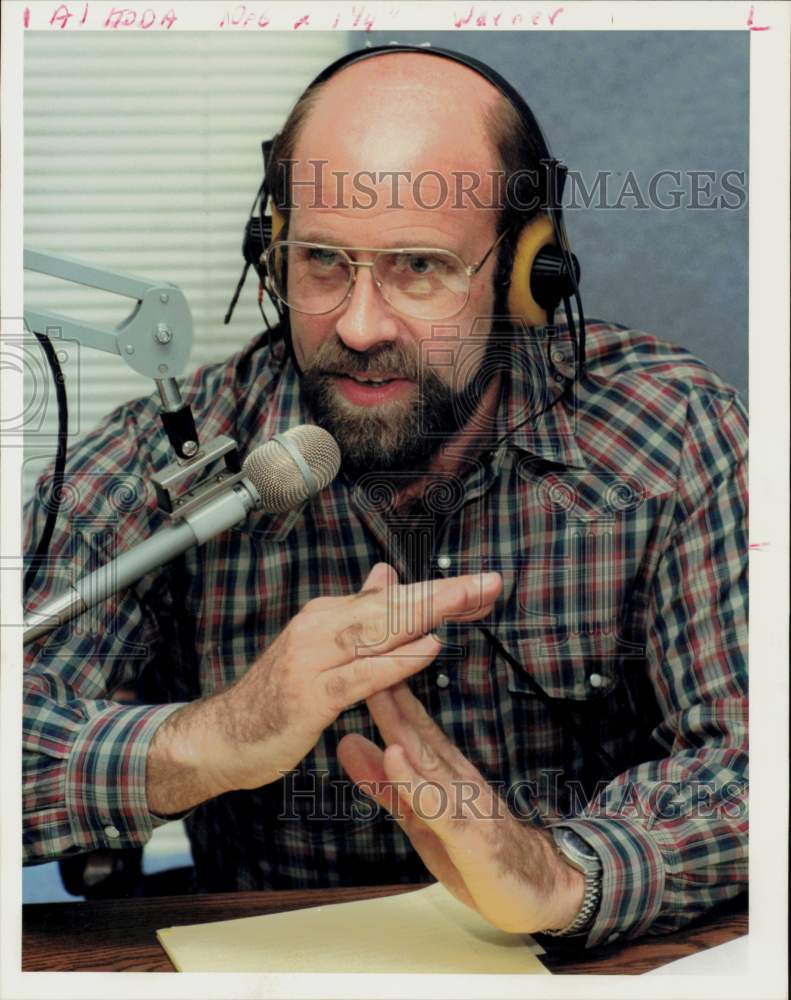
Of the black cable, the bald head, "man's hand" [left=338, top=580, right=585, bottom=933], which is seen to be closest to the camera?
"man's hand" [left=338, top=580, right=585, bottom=933]

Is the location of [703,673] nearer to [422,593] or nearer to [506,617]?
[506,617]

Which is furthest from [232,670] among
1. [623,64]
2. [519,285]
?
[623,64]

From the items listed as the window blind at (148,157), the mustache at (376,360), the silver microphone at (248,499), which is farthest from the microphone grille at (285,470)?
the window blind at (148,157)

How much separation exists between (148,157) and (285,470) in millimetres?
444

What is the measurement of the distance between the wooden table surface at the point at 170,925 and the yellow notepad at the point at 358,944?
2 cm

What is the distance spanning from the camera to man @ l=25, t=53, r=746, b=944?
1409 millimetres

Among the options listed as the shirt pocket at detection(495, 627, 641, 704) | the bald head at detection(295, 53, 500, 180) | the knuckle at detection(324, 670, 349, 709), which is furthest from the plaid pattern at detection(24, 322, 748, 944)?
the bald head at detection(295, 53, 500, 180)

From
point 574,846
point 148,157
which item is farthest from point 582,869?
point 148,157

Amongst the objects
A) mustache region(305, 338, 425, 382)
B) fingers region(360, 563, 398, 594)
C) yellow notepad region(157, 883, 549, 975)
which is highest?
mustache region(305, 338, 425, 382)

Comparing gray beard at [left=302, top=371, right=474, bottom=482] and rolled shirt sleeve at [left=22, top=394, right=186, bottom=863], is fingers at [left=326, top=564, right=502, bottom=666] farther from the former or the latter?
rolled shirt sleeve at [left=22, top=394, right=186, bottom=863]

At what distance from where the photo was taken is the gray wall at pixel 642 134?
4.74 ft

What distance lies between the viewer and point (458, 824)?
4.24 ft

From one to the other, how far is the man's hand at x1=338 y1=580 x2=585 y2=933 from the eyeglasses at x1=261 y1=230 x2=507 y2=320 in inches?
17.7

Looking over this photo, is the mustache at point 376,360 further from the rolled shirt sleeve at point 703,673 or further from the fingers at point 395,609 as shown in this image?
the rolled shirt sleeve at point 703,673
